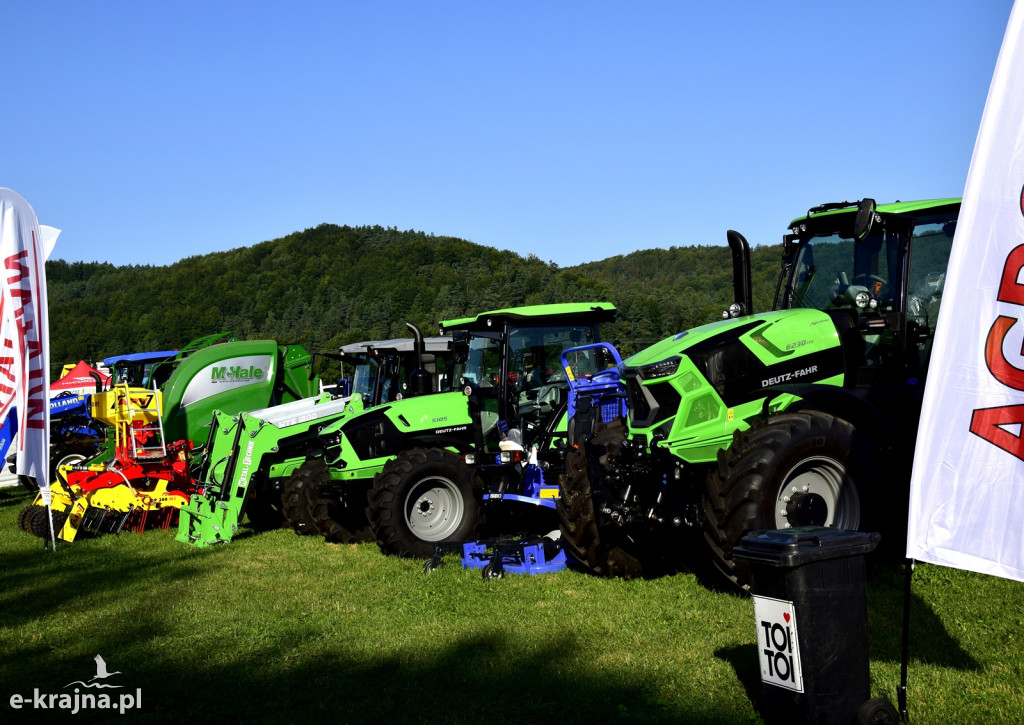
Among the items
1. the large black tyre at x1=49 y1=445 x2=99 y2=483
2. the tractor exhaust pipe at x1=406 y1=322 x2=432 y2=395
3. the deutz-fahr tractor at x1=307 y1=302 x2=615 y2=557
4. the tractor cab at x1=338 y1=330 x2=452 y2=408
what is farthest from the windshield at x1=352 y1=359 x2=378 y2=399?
the large black tyre at x1=49 y1=445 x2=99 y2=483

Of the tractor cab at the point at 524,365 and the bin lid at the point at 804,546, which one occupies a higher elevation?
the tractor cab at the point at 524,365

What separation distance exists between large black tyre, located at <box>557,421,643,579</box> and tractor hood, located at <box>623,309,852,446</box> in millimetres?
382

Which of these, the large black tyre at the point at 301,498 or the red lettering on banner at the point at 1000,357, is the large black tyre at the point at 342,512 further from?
the red lettering on banner at the point at 1000,357

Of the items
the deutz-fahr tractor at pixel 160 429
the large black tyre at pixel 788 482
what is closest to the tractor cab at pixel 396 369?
the deutz-fahr tractor at pixel 160 429

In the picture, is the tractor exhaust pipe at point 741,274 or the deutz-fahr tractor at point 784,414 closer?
the deutz-fahr tractor at point 784,414

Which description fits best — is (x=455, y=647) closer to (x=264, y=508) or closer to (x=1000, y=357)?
(x=1000, y=357)

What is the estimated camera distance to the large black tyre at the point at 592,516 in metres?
6.74

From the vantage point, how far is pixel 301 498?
10.5 metres

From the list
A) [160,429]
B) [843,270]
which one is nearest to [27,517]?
[160,429]

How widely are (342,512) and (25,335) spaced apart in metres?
3.64

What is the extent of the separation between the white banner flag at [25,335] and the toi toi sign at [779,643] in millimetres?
7376

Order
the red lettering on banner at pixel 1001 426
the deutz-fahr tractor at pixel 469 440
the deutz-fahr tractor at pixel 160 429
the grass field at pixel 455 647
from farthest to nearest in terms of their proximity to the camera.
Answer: the deutz-fahr tractor at pixel 160 429 < the deutz-fahr tractor at pixel 469 440 < the grass field at pixel 455 647 < the red lettering on banner at pixel 1001 426

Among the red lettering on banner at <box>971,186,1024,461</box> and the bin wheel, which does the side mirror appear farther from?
the bin wheel

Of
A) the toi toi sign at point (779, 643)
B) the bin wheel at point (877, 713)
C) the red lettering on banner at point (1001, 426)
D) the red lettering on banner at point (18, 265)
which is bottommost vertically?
the bin wheel at point (877, 713)
